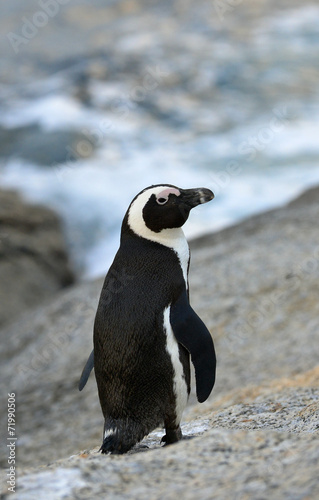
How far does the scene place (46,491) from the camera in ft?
7.73

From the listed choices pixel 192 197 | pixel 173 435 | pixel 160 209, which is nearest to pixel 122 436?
pixel 173 435

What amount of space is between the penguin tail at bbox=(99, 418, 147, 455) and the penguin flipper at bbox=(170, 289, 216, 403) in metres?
Result: 0.33

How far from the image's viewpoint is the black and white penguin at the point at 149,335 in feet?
11.1

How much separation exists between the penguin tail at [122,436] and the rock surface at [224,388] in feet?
0.26

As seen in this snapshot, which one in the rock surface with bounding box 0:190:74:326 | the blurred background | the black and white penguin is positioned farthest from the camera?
the blurred background

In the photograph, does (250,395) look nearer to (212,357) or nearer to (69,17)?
(212,357)

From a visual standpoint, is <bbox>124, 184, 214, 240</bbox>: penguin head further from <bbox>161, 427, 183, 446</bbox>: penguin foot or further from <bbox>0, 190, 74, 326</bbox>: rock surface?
<bbox>0, 190, 74, 326</bbox>: rock surface

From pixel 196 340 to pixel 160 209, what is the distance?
620mm

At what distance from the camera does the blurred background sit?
13836 mm

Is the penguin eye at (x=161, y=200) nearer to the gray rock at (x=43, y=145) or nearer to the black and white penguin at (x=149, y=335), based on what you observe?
the black and white penguin at (x=149, y=335)

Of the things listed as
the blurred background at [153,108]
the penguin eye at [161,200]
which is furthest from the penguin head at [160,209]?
the blurred background at [153,108]

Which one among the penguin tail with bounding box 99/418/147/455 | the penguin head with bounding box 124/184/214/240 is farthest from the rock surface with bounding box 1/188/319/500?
the penguin head with bounding box 124/184/214/240

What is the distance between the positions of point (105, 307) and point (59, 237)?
25.4 ft

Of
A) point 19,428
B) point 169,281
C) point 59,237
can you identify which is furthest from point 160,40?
point 169,281
